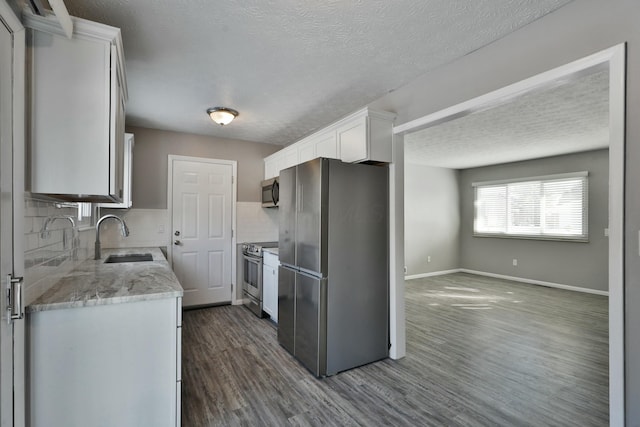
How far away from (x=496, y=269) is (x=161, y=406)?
6.93m

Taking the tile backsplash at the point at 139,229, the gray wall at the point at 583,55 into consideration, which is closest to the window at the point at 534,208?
the gray wall at the point at 583,55

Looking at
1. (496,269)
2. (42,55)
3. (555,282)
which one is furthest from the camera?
(496,269)

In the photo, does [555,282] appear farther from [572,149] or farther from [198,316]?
[198,316]

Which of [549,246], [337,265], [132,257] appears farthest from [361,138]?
[549,246]

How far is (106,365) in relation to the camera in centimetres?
154

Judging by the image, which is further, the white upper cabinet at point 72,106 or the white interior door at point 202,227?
the white interior door at point 202,227

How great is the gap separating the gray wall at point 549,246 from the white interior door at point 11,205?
7221 millimetres

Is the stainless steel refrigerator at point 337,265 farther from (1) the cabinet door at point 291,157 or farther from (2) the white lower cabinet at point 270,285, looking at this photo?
(1) the cabinet door at point 291,157

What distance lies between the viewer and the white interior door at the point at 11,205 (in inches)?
46.6

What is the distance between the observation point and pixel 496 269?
6742 mm

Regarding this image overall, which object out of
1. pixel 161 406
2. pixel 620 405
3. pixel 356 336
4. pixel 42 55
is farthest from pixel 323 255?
pixel 42 55

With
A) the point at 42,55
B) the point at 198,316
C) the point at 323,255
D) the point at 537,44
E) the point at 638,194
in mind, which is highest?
the point at 537,44

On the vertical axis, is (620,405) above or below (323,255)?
below

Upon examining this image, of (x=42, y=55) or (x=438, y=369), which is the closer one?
(x=42, y=55)
